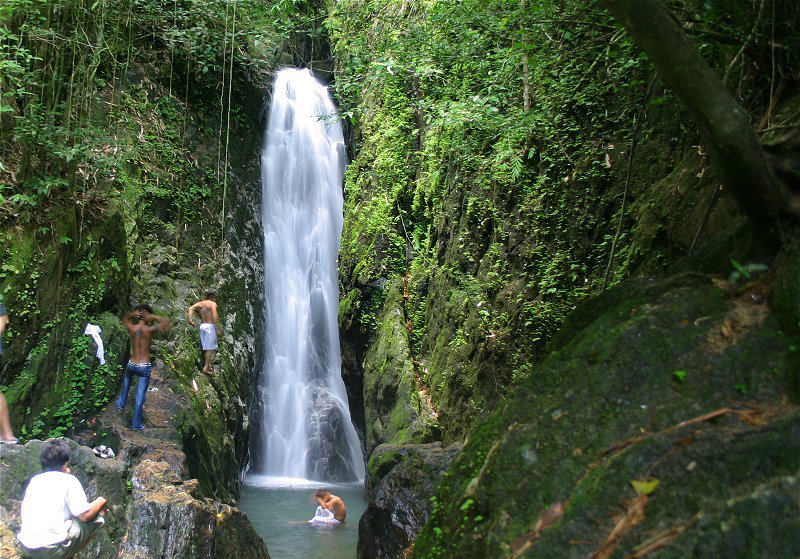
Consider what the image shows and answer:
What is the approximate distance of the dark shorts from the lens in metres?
4.18

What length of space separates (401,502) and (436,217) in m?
5.32

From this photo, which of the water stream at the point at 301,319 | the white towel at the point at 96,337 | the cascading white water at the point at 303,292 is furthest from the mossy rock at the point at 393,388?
the white towel at the point at 96,337

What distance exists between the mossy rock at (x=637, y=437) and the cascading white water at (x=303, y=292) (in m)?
11.9

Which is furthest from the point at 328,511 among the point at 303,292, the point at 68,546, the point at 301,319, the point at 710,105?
the point at 710,105

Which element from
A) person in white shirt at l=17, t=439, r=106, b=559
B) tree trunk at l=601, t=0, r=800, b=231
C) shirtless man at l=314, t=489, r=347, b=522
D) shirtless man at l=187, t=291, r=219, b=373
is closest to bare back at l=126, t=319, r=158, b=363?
shirtless man at l=187, t=291, r=219, b=373

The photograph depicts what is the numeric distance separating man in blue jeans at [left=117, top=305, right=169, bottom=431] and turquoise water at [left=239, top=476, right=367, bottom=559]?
2810 millimetres

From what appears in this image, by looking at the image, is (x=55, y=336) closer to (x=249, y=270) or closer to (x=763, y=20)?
(x=249, y=270)

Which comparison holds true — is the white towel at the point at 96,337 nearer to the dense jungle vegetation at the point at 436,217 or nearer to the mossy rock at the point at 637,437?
the dense jungle vegetation at the point at 436,217

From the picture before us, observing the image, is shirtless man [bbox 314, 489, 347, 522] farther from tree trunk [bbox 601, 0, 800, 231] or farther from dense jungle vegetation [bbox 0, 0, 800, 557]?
tree trunk [bbox 601, 0, 800, 231]

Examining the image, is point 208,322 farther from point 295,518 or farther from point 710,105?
point 710,105

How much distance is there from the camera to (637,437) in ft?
8.35

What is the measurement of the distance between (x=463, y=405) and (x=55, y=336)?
18.3 ft

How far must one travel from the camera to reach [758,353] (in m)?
2.65

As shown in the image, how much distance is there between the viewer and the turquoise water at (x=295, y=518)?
919 cm
